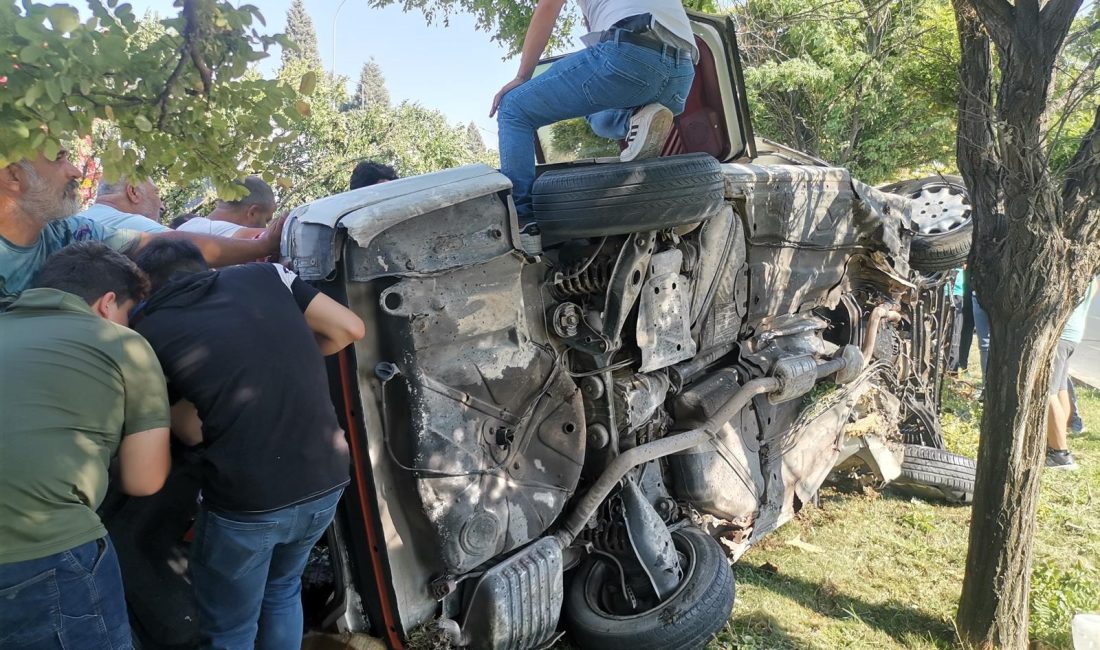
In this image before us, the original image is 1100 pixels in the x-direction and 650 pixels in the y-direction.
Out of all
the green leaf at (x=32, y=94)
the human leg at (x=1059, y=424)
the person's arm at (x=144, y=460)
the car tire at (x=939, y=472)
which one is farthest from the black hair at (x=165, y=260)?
the human leg at (x=1059, y=424)

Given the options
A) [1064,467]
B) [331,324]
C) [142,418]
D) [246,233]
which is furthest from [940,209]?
[142,418]

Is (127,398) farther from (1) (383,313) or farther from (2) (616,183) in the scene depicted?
(2) (616,183)

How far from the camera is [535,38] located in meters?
3.40

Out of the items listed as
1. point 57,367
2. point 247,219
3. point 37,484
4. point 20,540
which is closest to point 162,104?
point 57,367

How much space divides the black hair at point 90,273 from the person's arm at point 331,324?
0.52 metres

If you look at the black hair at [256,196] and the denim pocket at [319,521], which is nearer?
the denim pocket at [319,521]

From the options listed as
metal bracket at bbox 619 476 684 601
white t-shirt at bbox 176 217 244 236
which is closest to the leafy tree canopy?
white t-shirt at bbox 176 217 244 236

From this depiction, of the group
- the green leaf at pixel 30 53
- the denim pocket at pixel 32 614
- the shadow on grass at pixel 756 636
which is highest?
the green leaf at pixel 30 53

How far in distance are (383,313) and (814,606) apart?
2.95 m

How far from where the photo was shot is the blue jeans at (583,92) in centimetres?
312

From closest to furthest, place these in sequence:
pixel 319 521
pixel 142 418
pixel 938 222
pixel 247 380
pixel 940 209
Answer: pixel 142 418
pixel 247 380
pixel 319 521
pixel 938 222
pixel 940 209

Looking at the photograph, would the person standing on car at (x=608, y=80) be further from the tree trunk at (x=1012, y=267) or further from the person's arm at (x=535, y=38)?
the tree trunk at (x=1012, y=267)

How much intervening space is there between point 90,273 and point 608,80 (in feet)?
6.56

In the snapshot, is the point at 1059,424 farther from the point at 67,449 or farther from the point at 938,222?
the point at 67,449
